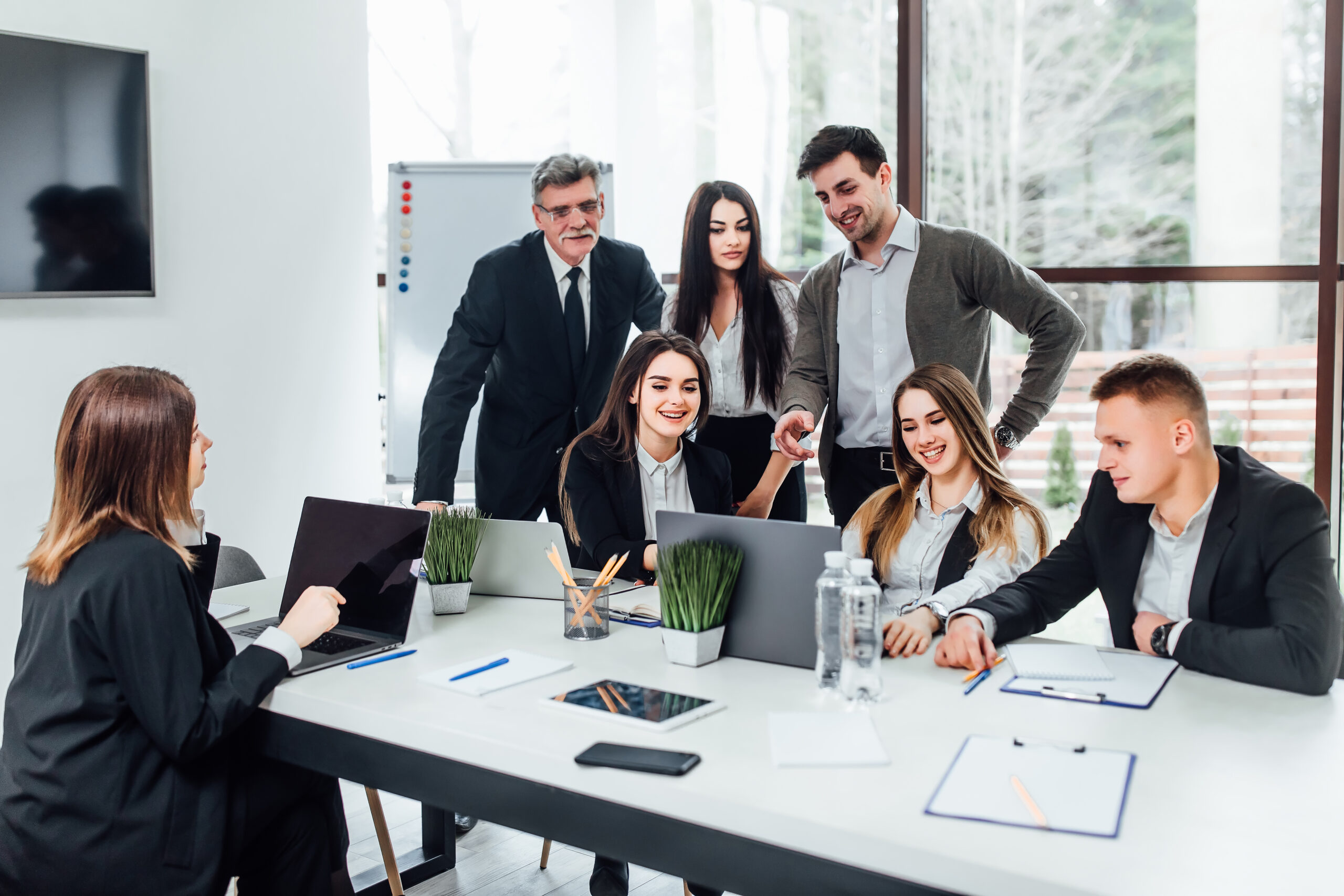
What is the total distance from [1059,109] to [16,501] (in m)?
3.85

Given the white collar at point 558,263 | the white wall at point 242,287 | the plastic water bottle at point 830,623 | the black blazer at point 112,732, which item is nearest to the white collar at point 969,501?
the plastic water bottle at point 830,623

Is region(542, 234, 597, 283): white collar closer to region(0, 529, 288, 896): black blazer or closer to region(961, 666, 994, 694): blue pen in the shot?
region(0, 529, 288, 896): black blazer

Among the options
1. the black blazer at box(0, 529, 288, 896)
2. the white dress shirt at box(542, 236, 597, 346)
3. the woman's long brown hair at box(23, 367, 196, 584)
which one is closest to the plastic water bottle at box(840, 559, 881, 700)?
the black blazer at box(0, 529, 288, 896)

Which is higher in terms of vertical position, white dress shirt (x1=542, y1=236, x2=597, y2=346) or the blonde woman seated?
white dress shirt (x1=542, y1=236, x2=597, y2=346)

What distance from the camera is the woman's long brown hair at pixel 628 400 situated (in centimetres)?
257

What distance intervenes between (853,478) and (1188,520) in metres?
1.29

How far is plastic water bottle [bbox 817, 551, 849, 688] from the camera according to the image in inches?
63.3

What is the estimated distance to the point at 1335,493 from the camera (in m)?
3.72

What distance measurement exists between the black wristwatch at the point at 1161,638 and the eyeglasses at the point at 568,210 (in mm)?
2315

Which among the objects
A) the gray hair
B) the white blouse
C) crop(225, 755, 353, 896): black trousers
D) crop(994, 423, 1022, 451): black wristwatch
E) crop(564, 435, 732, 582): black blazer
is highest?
the gray hair

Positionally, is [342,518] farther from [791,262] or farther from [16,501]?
[791,262]

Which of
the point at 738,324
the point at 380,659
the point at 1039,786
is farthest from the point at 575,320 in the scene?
the point at 1039,786

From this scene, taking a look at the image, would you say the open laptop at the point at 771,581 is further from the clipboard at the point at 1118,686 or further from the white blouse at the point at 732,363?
the white blouse at the point at 732,363

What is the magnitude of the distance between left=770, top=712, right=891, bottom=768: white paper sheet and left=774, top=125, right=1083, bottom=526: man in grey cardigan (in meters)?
1.38
